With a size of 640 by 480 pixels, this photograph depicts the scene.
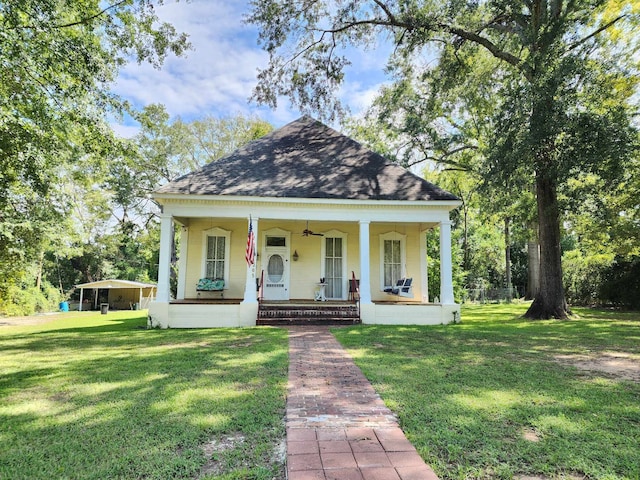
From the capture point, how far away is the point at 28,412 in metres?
4.02

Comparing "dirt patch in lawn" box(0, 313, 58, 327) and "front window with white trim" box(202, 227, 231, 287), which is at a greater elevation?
"front window with white trim" box(202, 227, 231, 287)

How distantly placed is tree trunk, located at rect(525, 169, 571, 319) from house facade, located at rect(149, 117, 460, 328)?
3450 millimetres

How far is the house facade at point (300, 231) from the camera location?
11680mm

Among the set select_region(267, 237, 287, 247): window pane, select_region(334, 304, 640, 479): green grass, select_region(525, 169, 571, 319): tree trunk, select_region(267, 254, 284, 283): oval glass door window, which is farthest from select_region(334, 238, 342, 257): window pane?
select_region(525, 169, 571, 319): tree trunk

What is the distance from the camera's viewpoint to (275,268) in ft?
46.1

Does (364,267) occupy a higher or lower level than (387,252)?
lower

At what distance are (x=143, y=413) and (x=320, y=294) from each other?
32.9 ft

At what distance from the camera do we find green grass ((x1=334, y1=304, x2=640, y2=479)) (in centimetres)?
290

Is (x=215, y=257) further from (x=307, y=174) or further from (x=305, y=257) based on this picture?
(x=307, y=174)

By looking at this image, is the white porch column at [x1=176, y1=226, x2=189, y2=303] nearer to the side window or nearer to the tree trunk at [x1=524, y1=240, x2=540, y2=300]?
the side window

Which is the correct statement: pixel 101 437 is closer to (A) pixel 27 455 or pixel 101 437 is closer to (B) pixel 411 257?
(A) pixel 27 455

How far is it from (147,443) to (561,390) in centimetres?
477

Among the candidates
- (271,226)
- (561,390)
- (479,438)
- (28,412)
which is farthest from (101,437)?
(271,226)

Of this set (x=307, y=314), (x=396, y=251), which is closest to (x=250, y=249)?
(x=307, y=314)
